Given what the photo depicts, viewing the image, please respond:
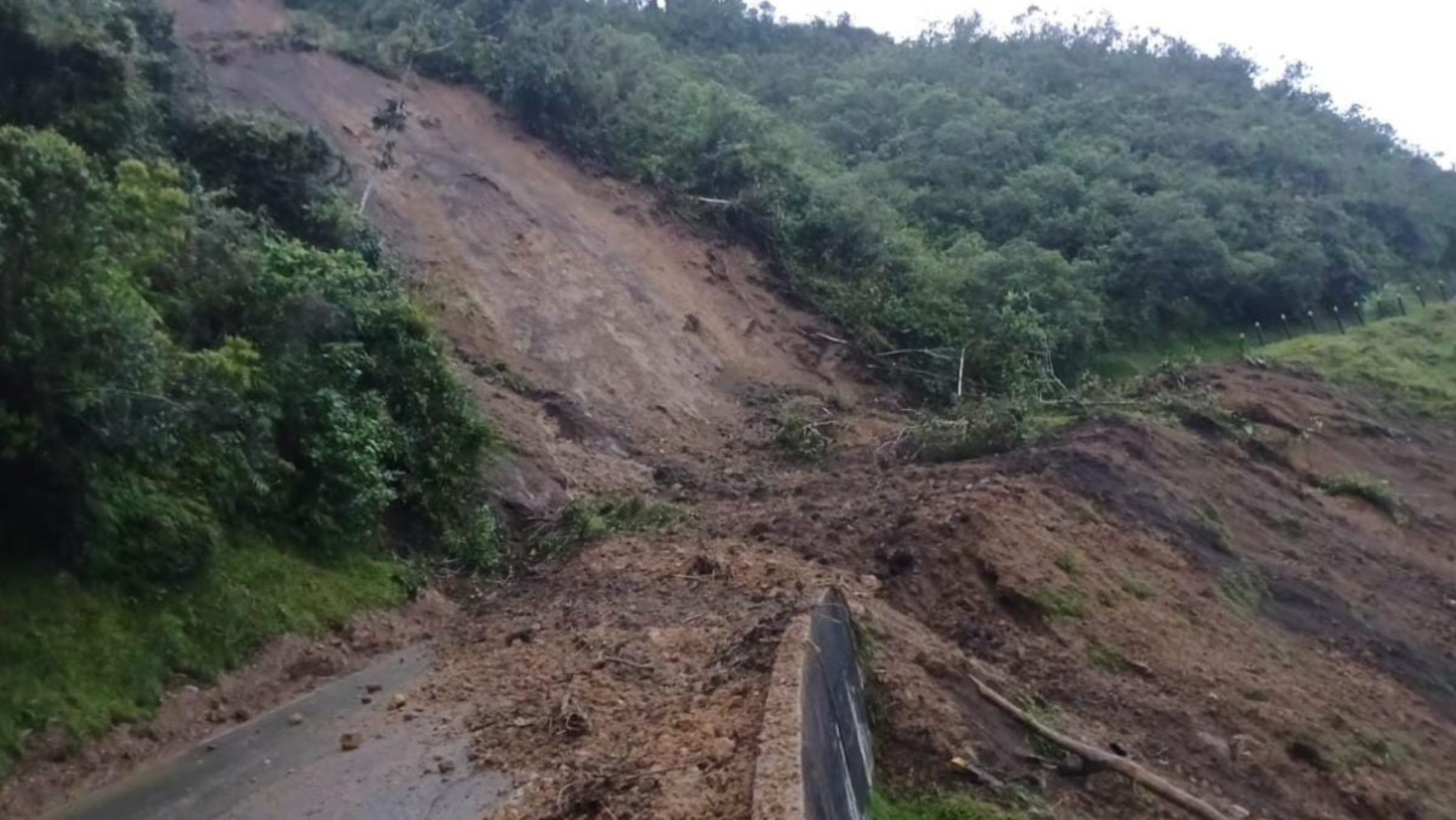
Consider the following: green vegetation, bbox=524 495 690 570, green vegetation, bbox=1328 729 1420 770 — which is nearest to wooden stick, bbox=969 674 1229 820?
green vegetation, bbox=1328 729 1420 770

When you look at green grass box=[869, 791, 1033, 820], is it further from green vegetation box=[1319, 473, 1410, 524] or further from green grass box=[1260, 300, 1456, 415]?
green grass box=[1260, 300, 1456, 415]

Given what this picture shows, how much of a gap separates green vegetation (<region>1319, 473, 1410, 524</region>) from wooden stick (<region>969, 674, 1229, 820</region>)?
13852 millimetres

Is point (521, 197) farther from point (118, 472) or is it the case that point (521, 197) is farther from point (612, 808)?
point (612, 808)

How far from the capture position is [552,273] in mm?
26844

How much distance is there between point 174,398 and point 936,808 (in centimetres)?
665

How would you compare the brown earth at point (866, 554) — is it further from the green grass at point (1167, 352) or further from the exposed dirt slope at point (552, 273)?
the green grass at point (1167, 352)

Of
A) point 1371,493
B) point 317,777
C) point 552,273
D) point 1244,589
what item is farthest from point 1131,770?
point 552,273

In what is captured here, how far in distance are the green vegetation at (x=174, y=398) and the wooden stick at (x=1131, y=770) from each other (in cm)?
657

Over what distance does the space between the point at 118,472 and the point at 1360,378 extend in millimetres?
27613

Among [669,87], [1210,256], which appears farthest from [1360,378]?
[669,87]

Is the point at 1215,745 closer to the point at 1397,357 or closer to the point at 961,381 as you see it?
the point at 961,381

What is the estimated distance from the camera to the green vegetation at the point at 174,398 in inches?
391

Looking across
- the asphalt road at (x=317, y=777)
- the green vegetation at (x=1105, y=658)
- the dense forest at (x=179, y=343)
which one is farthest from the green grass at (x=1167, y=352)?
the asphalt road at (x=317, y=777)

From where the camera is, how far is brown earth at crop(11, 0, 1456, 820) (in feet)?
32.6
